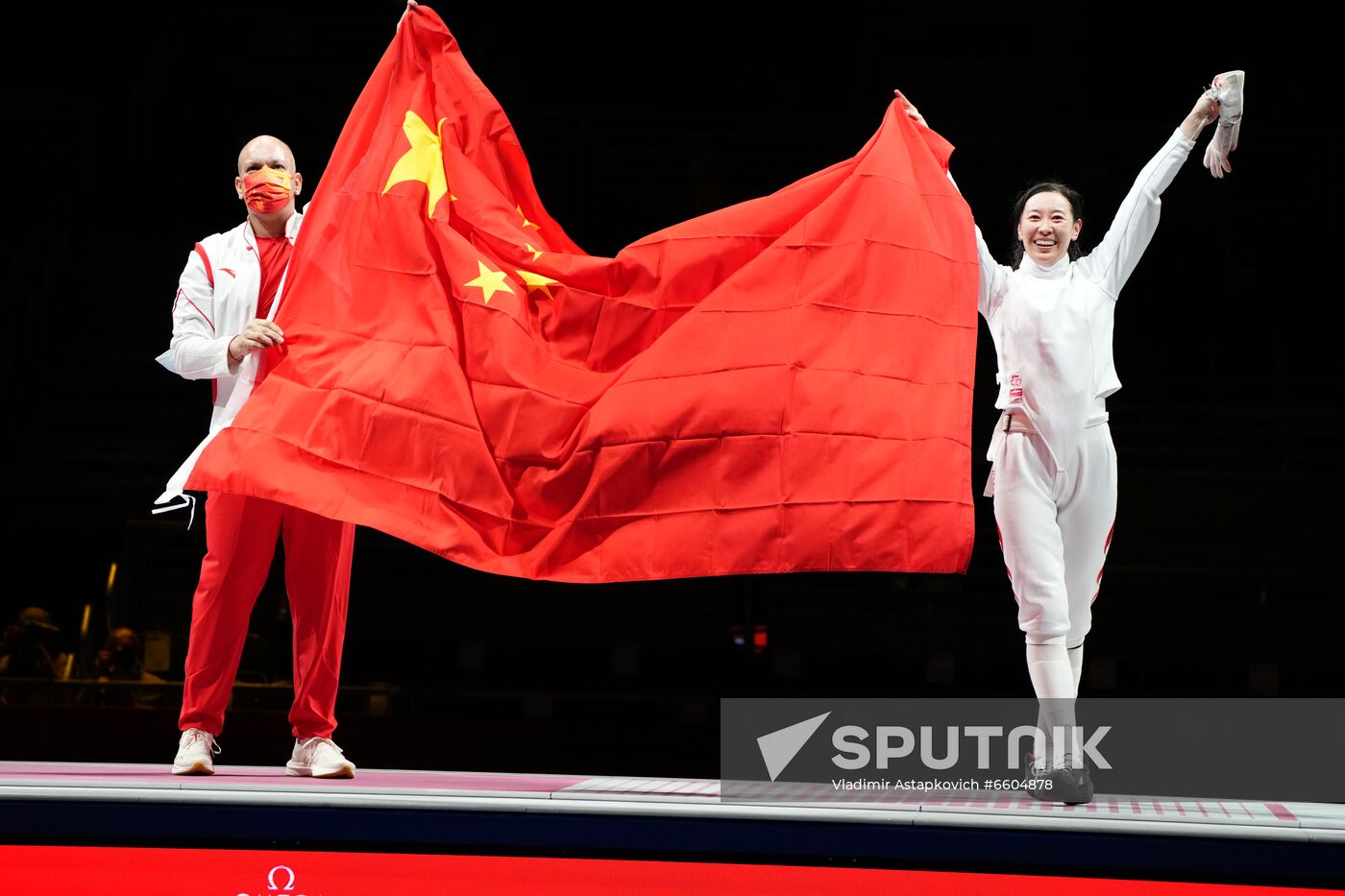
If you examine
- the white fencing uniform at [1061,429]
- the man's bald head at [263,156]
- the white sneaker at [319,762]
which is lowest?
the white sneaker at [319,762]

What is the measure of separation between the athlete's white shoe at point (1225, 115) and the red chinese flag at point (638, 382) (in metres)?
0.54

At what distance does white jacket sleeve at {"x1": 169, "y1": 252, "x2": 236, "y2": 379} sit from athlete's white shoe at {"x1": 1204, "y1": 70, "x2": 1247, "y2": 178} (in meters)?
2.17

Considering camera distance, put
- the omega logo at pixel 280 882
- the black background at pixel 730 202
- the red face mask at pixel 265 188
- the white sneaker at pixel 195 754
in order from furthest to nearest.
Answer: the black background at pixel 730 202 < the red face mask at pixel 265 188 < the white sneaker at pixel 195 754 < the omega logo at pixel 280 882

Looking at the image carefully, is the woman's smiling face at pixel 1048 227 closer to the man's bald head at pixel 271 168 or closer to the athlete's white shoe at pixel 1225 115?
Answer: the athlete's white shoe at pixel 1225 115

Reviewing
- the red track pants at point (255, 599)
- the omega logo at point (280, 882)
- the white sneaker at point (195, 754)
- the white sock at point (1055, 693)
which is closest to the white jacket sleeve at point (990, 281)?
the white sock at point (1055, 693)

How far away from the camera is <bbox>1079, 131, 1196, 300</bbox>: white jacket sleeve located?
2.79 meters

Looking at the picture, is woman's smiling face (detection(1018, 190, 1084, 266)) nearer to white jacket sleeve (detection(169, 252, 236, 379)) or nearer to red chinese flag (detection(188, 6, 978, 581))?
red chinese flag (detection(188, 6, 978, 581))

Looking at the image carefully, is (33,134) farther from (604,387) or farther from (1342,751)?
(1342,751)

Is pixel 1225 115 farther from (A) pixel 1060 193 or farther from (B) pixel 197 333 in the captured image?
(B) pixel 197 333

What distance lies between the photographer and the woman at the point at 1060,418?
104 inches

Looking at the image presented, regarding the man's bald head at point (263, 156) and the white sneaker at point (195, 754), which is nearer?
the white sneaker at point (195, 754)

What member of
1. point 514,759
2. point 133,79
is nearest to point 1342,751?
point 514,759

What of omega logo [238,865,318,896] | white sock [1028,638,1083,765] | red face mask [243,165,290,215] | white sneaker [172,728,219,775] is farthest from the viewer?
red face mask [243,165,290,215]

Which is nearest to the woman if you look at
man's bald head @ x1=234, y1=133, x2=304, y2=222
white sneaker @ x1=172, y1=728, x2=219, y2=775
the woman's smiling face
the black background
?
the woman's smiling face
